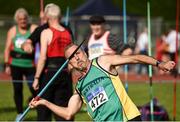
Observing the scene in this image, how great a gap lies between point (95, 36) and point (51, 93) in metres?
1.46

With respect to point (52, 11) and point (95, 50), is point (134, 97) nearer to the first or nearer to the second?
point (95, 50)

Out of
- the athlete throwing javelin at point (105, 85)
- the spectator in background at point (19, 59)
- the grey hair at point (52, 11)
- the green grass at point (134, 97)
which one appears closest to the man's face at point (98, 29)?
the grey hair at point (52, 11)

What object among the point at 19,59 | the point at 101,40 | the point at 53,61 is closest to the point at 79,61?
the point at 53,61

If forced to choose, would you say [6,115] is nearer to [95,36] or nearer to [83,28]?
[95,36]

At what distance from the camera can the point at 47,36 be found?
328 inches

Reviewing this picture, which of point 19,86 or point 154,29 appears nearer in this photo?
point 19,86

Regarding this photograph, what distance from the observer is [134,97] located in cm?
1492

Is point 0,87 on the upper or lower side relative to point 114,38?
lower

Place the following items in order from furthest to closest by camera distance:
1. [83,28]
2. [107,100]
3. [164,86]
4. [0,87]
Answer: [83,28]
[164,86]
[0,87]
[107,100]

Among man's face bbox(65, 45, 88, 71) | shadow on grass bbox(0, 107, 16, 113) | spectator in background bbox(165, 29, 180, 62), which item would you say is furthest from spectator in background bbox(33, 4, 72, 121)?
spectator in background bbox(165, 29, 180, 62)

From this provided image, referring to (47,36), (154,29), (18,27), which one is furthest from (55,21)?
(154,29)

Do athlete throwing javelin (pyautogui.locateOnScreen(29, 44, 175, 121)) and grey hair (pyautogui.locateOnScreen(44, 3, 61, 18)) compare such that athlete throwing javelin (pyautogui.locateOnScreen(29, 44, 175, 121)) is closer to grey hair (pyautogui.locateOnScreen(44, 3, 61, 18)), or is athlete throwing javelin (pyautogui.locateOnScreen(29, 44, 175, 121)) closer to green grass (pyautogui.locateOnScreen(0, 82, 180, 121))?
grey hair (pyautogui.locateOnScreen(44, 3, 61, 18))

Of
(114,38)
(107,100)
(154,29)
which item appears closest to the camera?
(107,100)

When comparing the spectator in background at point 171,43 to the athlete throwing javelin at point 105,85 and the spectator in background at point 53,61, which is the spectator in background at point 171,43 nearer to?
the spectator in background at point 53,61
